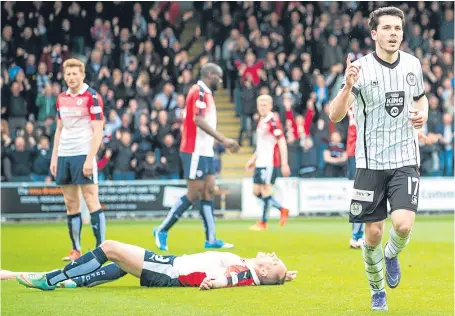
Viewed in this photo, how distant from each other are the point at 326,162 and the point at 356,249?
1000cm

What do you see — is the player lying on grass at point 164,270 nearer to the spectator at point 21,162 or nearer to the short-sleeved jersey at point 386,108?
the short-sleeved jersey at point 386,108

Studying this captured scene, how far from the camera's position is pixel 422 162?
25344 millimetres

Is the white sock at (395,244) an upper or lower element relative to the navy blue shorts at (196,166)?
lower

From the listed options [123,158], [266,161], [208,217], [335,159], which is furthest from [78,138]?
[335,159]

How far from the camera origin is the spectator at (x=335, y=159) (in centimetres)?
2423

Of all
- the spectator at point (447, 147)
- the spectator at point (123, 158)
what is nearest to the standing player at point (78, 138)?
the spectator at point (123, 158)

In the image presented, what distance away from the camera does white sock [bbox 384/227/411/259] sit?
8148 millimetres

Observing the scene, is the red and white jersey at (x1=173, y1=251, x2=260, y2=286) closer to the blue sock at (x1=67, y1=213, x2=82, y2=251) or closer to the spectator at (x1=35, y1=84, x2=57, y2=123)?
the blue sock at (x1=67, y1=213, x2=82, y2=251)

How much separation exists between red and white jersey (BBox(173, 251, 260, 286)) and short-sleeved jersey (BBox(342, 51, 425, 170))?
73.8 inches

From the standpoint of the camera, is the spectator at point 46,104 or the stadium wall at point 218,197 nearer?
the stadium wall at point 218,197

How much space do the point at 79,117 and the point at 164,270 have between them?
366 centimetres

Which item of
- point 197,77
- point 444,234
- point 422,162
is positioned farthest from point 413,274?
point 197,77

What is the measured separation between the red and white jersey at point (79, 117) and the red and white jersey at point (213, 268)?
11.4 feet

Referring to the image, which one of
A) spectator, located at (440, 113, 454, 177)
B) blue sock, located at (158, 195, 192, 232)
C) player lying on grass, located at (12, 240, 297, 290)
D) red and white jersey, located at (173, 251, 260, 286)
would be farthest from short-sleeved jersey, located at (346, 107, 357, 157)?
spectator, located at (440, 113, 454, 177)
